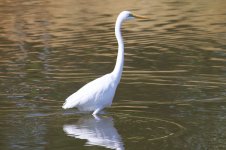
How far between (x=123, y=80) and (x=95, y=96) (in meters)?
3.23

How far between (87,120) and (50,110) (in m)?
0.89

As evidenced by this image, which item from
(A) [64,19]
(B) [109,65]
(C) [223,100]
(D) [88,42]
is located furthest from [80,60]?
(A) [64,19]

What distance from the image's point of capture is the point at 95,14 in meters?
28.2

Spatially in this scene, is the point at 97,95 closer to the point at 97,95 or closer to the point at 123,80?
the point at 97,95

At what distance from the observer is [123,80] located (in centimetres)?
1473

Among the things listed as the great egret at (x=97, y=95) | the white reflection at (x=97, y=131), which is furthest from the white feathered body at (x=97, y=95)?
the white reflection at (x=97, y=131)

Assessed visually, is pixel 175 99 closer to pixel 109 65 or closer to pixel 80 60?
pixel 109 65

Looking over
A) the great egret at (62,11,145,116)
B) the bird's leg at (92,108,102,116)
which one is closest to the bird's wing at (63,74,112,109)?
the great egret at (62,11,145,116)

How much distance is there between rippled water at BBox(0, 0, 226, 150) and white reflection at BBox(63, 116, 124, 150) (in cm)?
2

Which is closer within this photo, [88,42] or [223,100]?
[223,100]

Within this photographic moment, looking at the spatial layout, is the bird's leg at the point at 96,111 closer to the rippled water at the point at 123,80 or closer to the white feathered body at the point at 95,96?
the white feathered body at the point at 95,96

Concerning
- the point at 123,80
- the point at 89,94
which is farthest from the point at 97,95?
the point at 123,80

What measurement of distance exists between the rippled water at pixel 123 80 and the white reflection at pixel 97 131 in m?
0.02

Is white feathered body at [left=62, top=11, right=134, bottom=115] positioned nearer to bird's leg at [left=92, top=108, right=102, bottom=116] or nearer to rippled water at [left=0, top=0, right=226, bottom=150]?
bird's leg at [left=92, top=108, right=102, bottom=116]
